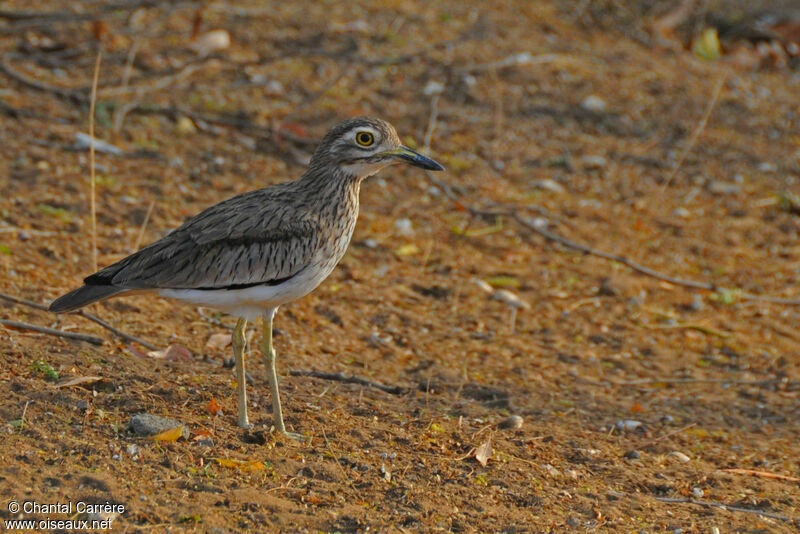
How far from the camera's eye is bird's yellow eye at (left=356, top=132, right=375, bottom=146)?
4.82 m

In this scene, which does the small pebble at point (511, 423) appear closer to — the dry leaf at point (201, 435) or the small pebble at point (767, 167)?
the dry leaf at point (201, 435)

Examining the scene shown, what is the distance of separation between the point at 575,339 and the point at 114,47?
5.09 metres

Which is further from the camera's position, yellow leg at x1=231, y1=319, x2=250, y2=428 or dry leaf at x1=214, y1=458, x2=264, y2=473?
yellow leg at x1=231, y1=319, x2=250, y2=428

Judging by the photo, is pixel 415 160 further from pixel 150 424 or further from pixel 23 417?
pixel 23 417

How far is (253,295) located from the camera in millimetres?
4406

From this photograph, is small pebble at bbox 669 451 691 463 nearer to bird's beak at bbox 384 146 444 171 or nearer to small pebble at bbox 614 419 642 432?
small pebble at bbox 614 419 642 432

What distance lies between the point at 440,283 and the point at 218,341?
6.23 feet

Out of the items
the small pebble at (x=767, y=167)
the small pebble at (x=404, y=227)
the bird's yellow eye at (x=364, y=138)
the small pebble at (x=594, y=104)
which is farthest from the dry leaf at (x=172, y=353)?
the small pebble at (x=767, y=167)

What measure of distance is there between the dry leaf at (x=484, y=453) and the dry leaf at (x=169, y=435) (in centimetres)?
137

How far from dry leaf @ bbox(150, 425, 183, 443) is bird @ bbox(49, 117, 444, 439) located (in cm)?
36

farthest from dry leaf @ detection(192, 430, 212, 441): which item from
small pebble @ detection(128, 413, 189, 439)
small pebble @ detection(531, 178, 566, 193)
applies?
small pebble @ detection(531, 178, 566, 193)

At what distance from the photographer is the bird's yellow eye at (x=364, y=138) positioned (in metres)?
4.82

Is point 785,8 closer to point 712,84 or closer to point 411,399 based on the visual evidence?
point 712,84

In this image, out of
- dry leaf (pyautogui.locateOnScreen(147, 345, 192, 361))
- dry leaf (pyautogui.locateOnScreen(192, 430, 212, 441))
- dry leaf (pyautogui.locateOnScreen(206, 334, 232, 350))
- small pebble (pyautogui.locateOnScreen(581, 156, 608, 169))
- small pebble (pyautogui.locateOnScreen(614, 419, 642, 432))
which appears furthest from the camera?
small pebble (pyautogui.locateOnScreen(581, 156, 608, 169))
